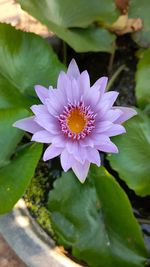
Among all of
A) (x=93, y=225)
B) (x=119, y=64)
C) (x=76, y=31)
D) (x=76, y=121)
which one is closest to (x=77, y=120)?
(x=76, y=121)

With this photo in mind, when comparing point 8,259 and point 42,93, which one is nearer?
point 42,93

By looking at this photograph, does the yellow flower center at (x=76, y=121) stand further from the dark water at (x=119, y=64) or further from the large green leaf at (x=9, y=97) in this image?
the dark water at (x=119, y=64)

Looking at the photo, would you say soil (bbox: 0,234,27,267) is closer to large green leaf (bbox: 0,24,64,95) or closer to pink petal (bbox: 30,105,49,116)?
large green leaf (bbox: 0,24,64,95)

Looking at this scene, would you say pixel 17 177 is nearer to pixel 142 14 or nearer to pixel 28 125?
pixel 28 125

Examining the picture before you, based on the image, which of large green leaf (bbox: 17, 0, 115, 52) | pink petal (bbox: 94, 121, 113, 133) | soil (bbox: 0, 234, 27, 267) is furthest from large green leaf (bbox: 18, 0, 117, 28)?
soil (bbox: 0, 234, 27, 267)

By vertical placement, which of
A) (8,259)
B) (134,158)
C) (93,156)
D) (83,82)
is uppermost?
(83,82)

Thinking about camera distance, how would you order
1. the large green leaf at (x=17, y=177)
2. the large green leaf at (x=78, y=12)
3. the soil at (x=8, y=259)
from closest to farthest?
the large green leaf at (x=17, y=177) < the large green leaf at (x=78, y=12) < the soil at (x=8, y=259)

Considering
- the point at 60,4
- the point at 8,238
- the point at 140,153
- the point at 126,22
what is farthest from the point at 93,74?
the point at 8,238

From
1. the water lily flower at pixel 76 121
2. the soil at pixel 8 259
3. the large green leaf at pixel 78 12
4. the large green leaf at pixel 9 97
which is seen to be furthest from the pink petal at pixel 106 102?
the soil at pixel 8 259
